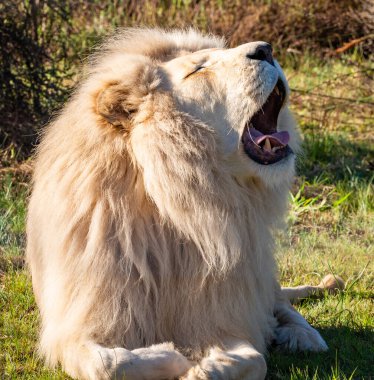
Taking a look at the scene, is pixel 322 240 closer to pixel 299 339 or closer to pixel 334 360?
pixel 299 339

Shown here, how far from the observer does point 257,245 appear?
3.31 m

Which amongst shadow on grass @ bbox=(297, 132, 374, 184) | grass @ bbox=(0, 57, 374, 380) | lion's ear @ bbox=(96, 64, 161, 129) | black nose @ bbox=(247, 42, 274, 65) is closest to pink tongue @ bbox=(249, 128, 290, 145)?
black nose @ bbox=(247, 42, 274, 65)

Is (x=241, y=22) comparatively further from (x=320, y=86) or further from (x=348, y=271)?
(x=348, y=271)

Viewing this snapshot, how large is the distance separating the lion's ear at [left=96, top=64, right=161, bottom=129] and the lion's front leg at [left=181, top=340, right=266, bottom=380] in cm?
93

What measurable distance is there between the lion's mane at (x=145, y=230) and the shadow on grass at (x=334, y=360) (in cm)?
14

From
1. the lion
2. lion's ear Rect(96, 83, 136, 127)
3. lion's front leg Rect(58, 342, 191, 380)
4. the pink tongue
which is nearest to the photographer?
lion's front leg Rect(58, 342, 191, 380)

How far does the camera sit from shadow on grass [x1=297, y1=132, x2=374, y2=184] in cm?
679

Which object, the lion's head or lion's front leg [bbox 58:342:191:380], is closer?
lion's front leg [bbox 58:342:191:380]

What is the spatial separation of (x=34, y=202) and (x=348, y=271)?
200 centimetres

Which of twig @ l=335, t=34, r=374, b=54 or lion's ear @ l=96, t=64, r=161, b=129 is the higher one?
lion's ear @ l=96, t=64, r=161, b=129

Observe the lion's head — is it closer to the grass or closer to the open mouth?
the open mouth

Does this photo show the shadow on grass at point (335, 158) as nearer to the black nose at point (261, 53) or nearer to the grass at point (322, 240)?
the grass at point (322, 240)

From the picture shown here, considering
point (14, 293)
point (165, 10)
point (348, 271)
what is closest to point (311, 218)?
point (348, 271)

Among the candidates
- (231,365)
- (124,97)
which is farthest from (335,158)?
(231,365)
